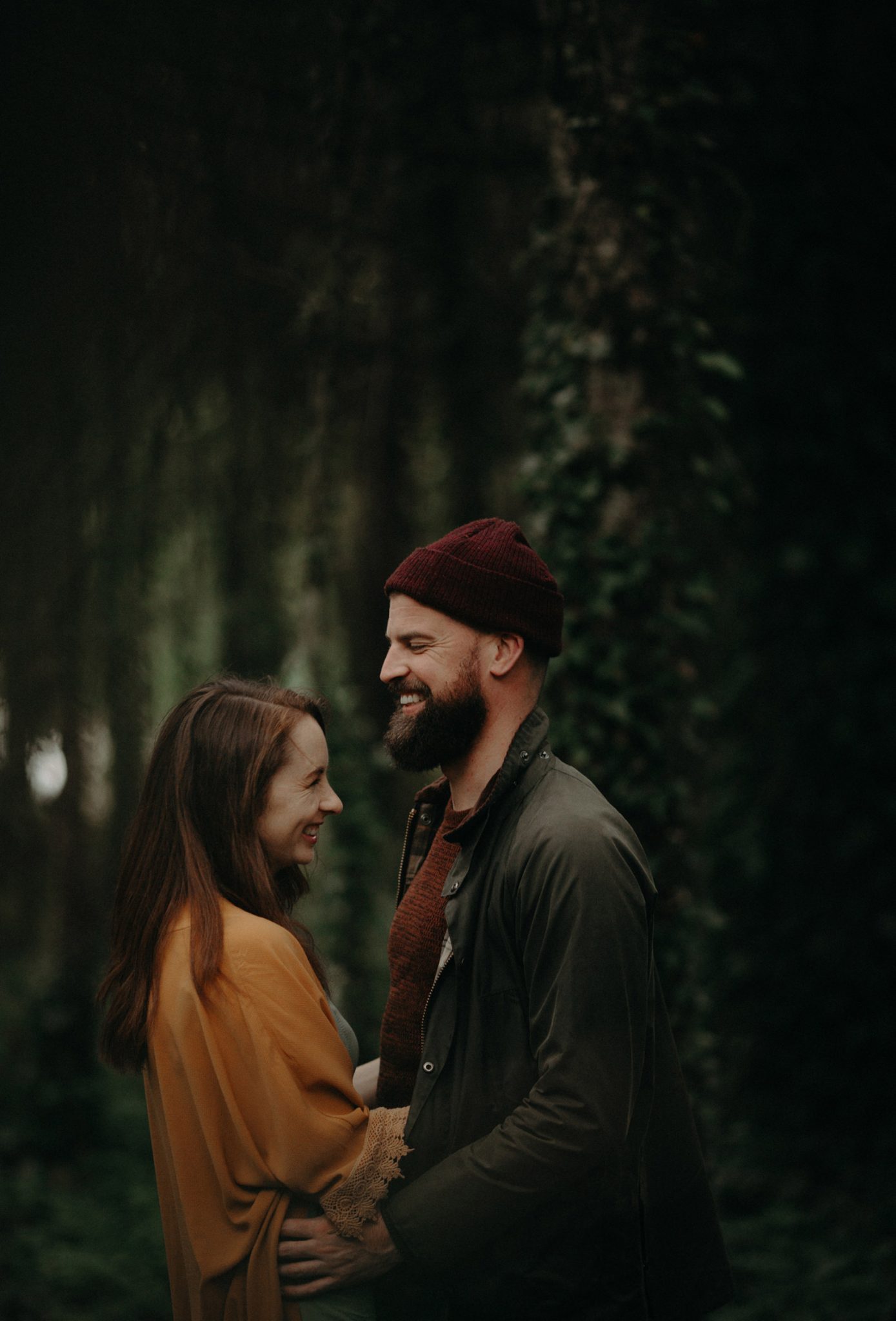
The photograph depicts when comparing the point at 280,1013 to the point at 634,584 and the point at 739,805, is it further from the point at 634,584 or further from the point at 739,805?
the point at 739,805

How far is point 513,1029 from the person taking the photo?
221 cm

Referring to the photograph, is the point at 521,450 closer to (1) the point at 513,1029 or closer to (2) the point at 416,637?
(2) the point at 416,637

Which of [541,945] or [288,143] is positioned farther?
[288,143]

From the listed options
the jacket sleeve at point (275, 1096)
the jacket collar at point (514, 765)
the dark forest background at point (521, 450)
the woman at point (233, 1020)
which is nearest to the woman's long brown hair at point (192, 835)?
the woman at point (233, 1020)

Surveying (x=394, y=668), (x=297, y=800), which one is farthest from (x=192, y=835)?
(x=394, y=668)

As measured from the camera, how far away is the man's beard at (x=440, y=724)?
237 cm

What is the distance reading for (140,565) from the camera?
18.7 feet

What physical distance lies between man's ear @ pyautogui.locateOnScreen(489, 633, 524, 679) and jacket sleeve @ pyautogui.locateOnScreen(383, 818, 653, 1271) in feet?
1.33

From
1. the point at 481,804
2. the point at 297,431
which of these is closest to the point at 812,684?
the point at 297,431

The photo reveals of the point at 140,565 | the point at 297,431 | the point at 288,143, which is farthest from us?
the point at 297,431

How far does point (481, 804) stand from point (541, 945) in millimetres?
337

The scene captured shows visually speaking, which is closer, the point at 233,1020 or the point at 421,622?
the point at 233,1020

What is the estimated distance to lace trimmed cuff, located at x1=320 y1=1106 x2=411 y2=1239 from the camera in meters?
2.12

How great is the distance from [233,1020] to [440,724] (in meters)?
0.70
